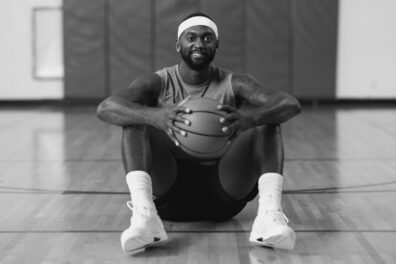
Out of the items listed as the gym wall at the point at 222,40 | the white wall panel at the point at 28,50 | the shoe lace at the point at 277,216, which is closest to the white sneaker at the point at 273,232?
the shoe lace at the point at 277,216

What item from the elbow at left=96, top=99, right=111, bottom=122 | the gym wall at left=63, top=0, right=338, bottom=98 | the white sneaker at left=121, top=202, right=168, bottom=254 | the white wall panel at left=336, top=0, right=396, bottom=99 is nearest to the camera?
the white sneaker at left=121, top=202, right=168, bottom=254

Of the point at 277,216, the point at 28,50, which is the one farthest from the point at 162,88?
the point at 28,50

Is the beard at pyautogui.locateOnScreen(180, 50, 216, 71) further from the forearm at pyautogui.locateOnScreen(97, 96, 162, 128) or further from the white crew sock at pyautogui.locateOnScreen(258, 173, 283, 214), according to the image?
the white crew sock at pyautogui.locateOnScreen(258, 173, 283, 214)

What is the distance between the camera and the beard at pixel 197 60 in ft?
10.4

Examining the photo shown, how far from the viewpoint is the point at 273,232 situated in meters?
2.79

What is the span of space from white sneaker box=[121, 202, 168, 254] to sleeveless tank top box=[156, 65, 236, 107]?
59 centimetres

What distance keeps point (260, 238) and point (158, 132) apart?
2.06ft

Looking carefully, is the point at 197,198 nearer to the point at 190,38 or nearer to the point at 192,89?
the point at 192,89

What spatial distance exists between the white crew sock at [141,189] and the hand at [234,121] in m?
0.40

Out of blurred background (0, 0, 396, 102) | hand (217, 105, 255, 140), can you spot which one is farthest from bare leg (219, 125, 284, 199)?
blurred background (0, 0, 396, 102)

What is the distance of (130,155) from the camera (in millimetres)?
3000

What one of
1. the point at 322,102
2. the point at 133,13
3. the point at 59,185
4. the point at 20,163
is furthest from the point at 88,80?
the point at 59,185

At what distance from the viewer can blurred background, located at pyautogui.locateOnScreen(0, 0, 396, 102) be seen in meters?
9.84

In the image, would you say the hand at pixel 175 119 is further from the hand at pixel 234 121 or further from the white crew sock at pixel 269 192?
the white crew sock at pixel 269 192
